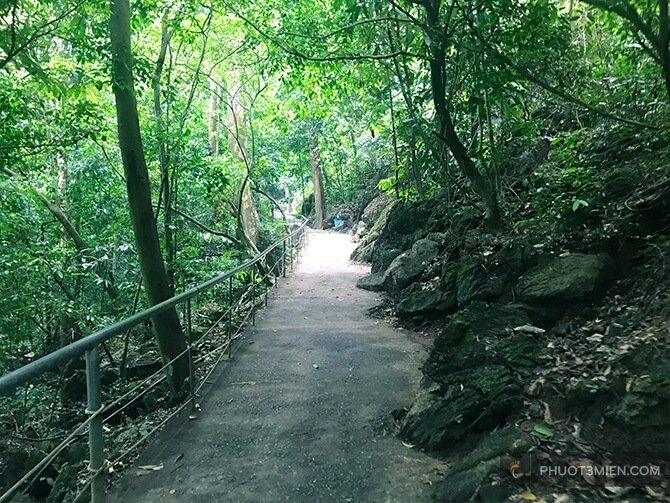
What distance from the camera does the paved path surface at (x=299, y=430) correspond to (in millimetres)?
3096

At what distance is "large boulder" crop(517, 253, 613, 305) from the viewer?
4.22 m

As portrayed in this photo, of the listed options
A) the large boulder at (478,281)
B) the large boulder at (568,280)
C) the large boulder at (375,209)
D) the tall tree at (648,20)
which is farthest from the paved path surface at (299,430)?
the large boulder at (375,209)

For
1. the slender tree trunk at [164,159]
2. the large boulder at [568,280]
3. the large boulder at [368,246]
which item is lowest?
the large boulder at [368,246]

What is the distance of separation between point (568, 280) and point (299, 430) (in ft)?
8.42

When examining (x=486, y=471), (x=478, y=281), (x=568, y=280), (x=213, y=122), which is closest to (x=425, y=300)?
(x=478, y=281)

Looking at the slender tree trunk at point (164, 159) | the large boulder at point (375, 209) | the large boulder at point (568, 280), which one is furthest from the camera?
the large boulder at point (375, 209)

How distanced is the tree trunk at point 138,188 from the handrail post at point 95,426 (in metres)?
3.45

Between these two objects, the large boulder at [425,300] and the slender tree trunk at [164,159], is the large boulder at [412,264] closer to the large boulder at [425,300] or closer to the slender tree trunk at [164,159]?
the large boulder at [425,300]

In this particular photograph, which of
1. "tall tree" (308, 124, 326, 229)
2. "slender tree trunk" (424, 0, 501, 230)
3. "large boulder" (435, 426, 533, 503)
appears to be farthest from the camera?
"tall tree" (308, 124, 326, 229)

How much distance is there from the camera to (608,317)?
152 inches

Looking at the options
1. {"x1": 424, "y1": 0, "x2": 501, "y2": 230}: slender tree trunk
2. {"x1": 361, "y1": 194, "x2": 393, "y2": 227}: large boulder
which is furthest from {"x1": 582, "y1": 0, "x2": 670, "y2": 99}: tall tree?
{"x1": 361, "y1": 194, "x2": 393, "y2": 227}: large boulder

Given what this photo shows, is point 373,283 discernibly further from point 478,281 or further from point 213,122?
point 213,122

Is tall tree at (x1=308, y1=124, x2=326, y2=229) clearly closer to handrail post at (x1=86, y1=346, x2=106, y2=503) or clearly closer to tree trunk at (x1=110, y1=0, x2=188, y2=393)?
tree trunk at (x1=110, y1=0, x2=188, y2=393)

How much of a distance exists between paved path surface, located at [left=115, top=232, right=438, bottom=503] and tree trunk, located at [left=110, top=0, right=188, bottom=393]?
90 centimetres
